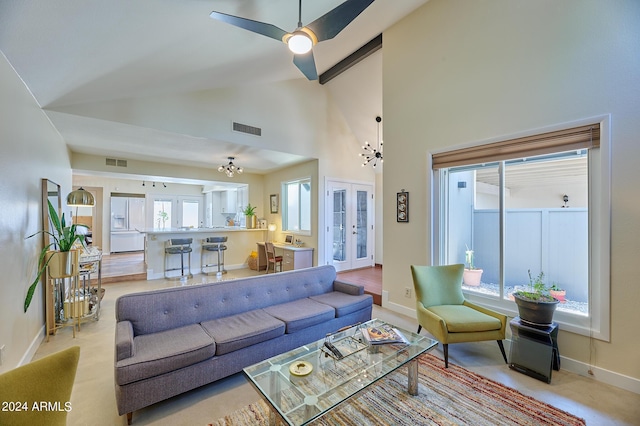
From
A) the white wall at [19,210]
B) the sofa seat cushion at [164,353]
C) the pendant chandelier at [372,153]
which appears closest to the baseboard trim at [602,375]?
the sofa seat cushion at [164,353]

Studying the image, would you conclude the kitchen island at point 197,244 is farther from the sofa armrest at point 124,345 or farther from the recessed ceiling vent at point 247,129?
the sofa armrest at point 124,345

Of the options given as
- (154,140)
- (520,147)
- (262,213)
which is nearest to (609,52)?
(520,147)

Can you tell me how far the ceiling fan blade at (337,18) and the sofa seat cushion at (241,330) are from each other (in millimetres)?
2624

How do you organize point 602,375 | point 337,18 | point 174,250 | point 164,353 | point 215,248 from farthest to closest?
point 215,248 → point 174,250 → point 602,375 → point 337,18 → point 164,353

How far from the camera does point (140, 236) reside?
31.7 ft

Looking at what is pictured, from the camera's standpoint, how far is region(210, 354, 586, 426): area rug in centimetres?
185

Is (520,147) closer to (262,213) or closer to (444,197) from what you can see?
(444,197)

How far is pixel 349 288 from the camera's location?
3447 millimetres

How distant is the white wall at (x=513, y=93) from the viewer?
2.26 metres

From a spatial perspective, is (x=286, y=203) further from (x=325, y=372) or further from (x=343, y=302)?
(x=325, y=372)

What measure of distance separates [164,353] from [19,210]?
1988 millimetres

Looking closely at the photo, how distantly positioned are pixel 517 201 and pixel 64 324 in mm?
5672

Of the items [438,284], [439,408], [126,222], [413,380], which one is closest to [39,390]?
[413,380]

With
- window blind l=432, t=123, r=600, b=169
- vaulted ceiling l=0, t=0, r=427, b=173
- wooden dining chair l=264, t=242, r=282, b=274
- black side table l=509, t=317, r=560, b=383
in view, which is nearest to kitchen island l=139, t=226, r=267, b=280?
wooden dining chair l=264, t=242, r=282, b=274
